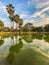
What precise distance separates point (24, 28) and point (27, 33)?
134 cm

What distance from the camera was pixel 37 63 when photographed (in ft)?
15.1

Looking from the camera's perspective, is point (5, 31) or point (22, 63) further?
point (5, 31)

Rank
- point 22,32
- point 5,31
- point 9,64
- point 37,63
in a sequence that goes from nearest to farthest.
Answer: point 9,64 → point 37,63 → point 5,31 → point 22,32

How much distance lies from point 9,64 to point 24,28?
16462 millimetres

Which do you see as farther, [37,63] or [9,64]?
[37,63]

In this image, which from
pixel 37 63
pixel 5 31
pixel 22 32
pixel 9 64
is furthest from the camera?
pixel 22 32

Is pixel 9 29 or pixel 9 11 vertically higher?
pixel 9 11

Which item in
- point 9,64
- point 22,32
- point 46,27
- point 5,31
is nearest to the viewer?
point 9,64

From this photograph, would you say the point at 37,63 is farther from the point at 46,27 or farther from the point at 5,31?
the point at 5,31

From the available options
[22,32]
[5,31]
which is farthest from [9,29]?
[22,32]

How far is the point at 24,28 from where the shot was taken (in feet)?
68.1

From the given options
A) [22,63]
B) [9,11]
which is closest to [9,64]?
[22,63]

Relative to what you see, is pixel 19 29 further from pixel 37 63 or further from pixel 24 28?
pixel 37 63

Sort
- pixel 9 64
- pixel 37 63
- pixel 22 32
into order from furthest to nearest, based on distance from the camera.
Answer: pixel 22 32 → pixel 37 63 → pixel 9 64
